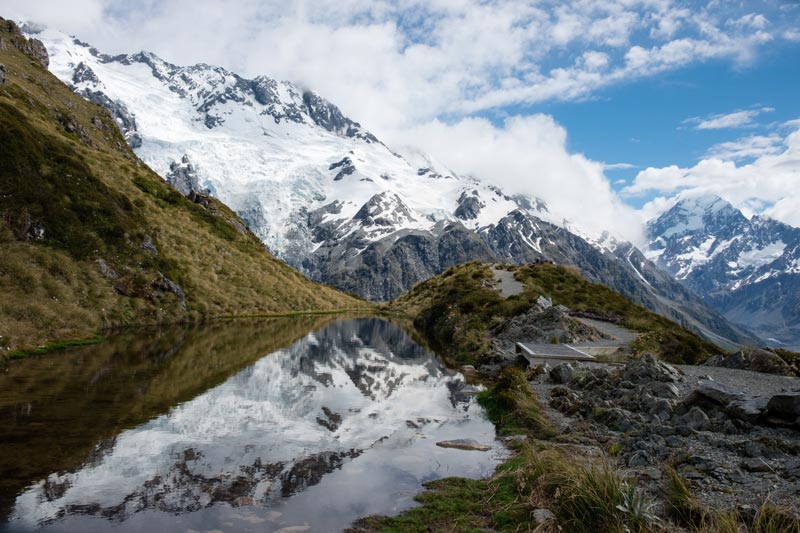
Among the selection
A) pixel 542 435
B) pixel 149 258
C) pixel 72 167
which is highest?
pixel 72 167

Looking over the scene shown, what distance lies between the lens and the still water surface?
10.4 metres

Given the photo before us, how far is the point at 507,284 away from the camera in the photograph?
67.7m

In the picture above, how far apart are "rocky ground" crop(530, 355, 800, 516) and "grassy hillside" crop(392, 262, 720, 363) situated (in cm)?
1027

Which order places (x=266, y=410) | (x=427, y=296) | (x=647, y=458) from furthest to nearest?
(x=427, y=296)
(x=266, y=410)
(x=647, y=458)

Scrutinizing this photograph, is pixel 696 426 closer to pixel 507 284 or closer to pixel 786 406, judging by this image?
pixel 786 406

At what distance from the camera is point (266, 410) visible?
63.4ft

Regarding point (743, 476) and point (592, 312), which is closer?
point (743, 476)

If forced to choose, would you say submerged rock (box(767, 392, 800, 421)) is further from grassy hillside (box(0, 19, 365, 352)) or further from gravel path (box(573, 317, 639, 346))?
grassy hillside (box(0, 19, 365, 352))

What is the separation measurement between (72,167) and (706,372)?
168 feet

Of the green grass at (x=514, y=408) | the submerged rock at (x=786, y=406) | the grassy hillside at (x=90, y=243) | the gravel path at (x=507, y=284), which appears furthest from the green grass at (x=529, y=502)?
the gravel path at (x=507, y=284)

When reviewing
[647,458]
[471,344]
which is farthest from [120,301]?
[647,458]

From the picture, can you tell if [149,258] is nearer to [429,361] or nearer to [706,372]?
[429,361]

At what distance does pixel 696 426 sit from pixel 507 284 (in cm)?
5375

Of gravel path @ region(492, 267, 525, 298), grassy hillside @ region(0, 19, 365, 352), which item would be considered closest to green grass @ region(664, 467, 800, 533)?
grassy hillside @ region(0, 19, 365, 352)
